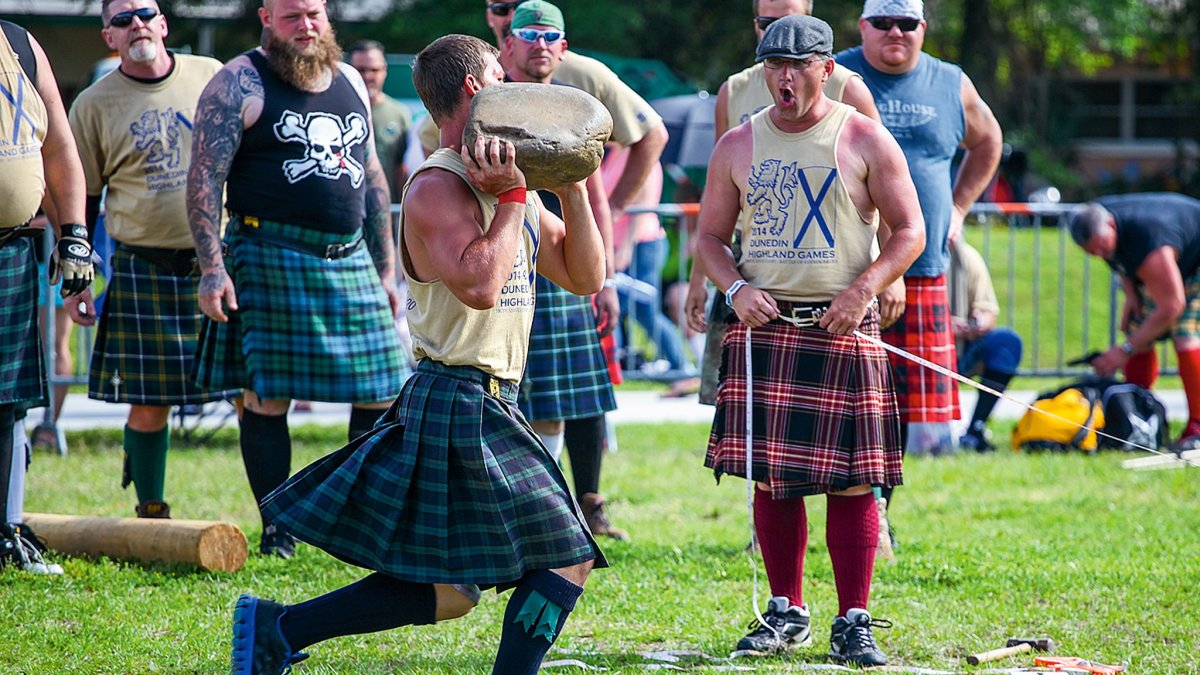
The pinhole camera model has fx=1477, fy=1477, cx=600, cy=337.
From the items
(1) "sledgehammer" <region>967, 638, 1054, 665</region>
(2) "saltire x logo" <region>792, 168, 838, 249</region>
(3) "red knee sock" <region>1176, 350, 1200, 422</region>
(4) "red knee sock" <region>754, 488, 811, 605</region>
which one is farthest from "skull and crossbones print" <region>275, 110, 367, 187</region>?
(3) "red knee sock" <region>1176, 350, 1200, 422</region>

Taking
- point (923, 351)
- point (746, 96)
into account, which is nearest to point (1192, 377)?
point (923, 351)

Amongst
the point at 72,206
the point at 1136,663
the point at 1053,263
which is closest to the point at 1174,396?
the point at 1053,263

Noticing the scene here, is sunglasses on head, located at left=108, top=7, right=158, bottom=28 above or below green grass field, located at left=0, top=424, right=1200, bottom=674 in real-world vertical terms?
above

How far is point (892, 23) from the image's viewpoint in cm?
471

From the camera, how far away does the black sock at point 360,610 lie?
295cm

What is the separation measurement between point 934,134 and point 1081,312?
8.24 metres

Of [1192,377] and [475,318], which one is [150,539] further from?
[1192,377]

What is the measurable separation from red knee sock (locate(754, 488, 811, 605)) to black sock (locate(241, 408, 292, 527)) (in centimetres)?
165

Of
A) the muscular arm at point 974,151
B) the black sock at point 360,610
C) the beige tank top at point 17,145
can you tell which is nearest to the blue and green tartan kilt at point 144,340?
the beige tank top at point 17,145

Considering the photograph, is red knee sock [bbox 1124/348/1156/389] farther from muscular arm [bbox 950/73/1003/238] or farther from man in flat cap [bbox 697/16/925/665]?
man in flat cap [bbox 697/16/925/665]

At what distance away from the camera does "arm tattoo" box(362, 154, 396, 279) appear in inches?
188

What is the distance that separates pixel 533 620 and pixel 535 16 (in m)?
2.44

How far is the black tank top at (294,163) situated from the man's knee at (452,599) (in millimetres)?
1863

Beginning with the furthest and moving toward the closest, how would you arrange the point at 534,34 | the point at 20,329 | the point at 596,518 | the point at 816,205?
the point at 596,518 → the point at 534,34 → the point at 20,329 → the point at 816,205
